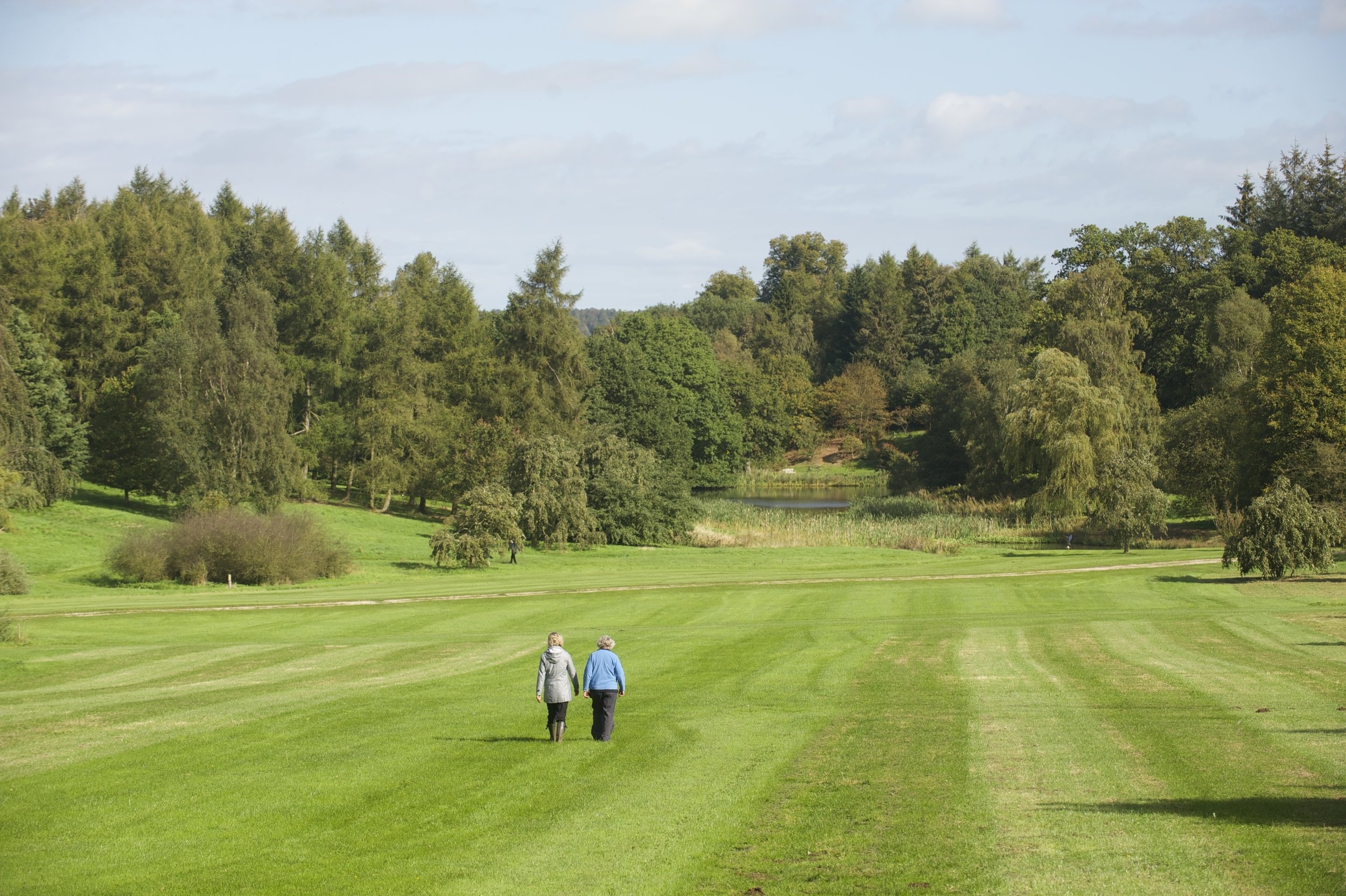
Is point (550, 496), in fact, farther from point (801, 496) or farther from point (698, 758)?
point (801, 496)

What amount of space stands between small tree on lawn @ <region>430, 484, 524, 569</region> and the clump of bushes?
6.40 meters

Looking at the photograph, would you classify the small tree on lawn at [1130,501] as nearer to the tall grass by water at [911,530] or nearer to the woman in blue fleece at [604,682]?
the tall grass by water at [911,530]

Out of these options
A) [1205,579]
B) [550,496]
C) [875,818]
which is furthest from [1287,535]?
[550,496]

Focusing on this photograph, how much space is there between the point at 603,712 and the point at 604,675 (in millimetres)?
679

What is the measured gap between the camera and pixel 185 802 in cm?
1264

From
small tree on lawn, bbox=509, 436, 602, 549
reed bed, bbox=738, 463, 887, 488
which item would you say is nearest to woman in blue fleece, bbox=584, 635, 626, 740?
small tree on lawn, bbox=509, 436, 602, 549

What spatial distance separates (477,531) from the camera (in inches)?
1975

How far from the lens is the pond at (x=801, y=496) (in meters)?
98.4

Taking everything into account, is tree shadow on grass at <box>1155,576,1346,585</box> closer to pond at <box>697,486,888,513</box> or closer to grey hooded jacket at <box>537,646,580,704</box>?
grey hooded jacket at <box>537,646,580,704</box>

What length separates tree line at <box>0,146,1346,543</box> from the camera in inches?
2418

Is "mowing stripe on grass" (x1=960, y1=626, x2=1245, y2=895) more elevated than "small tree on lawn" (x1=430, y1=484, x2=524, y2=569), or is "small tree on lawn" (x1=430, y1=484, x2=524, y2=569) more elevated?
"small tree on lawn" (x1=430, y1=484, x2=524, y2=569)

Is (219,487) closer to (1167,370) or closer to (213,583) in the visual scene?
(213,583)

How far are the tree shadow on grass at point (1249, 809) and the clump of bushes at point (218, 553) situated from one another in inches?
1547

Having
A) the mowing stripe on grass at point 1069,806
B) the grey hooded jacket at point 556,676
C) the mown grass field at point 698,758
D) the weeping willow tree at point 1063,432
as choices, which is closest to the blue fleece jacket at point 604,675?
the grey hooded jacket at point 556,676
